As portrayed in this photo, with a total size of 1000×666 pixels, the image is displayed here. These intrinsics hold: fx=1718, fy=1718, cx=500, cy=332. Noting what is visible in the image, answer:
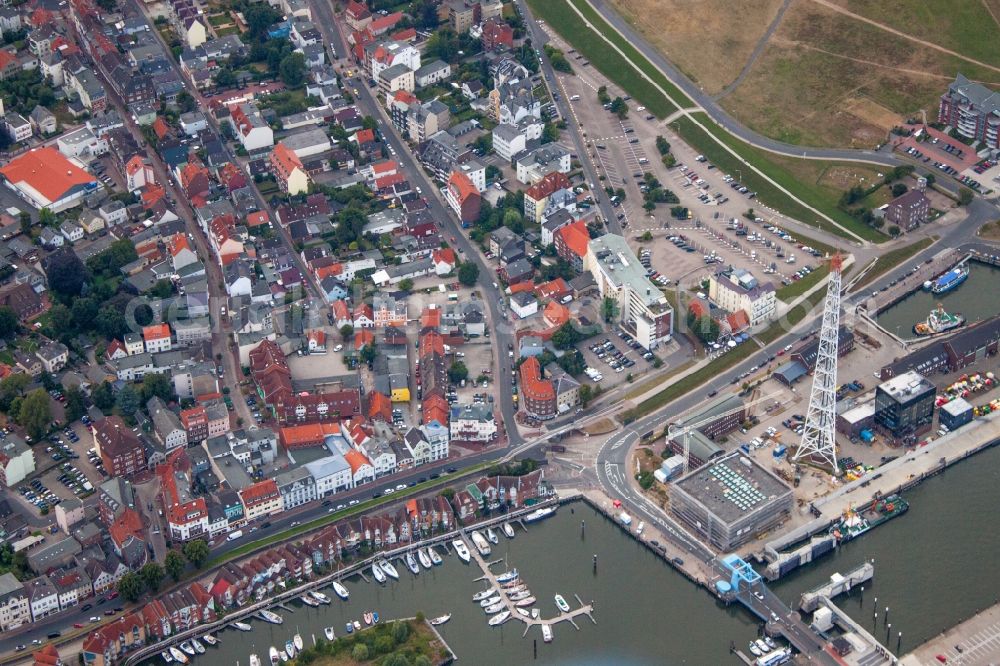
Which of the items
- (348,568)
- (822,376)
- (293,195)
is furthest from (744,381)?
(293,195)

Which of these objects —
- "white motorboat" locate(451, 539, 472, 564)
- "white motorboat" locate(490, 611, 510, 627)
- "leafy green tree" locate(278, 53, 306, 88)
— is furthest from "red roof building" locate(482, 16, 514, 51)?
"white motorboat" locate(490, 611, 510, 627)

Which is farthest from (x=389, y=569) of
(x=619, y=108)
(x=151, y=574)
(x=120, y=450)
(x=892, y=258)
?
(x=619, y=108)

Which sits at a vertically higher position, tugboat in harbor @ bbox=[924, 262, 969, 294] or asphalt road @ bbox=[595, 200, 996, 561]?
tugboat in harbor @ bbox=[924, 262, 969, 294]

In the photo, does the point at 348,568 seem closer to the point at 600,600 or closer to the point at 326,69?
the point at 600,600

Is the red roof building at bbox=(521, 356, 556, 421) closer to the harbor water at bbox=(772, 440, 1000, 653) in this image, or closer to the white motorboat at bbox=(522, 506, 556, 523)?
the white motorboat at bbox=(522, 506, 556, 523)

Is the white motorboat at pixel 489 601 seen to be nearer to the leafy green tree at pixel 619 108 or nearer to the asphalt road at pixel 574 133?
the asphalt road at pixel 574 133

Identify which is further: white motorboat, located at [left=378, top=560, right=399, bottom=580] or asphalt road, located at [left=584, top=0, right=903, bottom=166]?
asphalt road, located at [left=584, top=0, right=903, bottom=166]

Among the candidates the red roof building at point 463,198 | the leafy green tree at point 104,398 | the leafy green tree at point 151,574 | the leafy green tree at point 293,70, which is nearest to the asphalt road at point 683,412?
the red roof building at point 463,198
